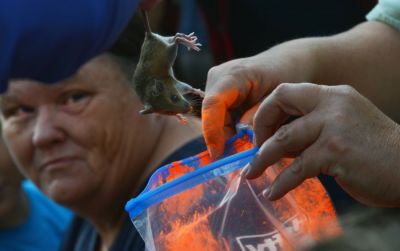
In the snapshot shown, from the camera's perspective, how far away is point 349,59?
165 centimetres

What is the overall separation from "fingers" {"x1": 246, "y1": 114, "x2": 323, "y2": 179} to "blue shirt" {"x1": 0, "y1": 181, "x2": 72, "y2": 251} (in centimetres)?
179

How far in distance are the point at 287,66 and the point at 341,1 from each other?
96cm

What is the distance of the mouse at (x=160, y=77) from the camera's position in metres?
1.27

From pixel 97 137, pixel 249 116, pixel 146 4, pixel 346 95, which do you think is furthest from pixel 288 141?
pixel 97 137

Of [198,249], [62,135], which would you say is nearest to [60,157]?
[62,135]

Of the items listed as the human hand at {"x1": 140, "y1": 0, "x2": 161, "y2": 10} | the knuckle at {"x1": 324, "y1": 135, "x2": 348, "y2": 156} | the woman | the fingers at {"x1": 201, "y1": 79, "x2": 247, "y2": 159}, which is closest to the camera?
the knuckle at {"x1": 324, "y1": 135, "x2": 348, "y2": 156}

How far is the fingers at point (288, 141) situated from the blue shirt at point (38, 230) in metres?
1.79

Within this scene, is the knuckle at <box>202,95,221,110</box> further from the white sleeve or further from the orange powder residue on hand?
the white sleeve

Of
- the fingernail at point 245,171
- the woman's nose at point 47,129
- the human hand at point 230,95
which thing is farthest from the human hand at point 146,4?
the woman's nose at point 47,129

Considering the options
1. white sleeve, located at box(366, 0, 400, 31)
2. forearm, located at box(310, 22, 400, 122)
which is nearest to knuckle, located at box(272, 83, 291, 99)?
forearm, located at box(310, 22, 400, 122)

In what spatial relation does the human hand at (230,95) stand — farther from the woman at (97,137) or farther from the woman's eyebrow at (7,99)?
the woman's eyebrow at (7,99)

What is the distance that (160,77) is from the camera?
1273mm

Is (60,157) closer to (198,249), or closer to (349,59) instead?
(349,59)

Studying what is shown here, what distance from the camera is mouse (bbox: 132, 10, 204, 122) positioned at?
1.27m
